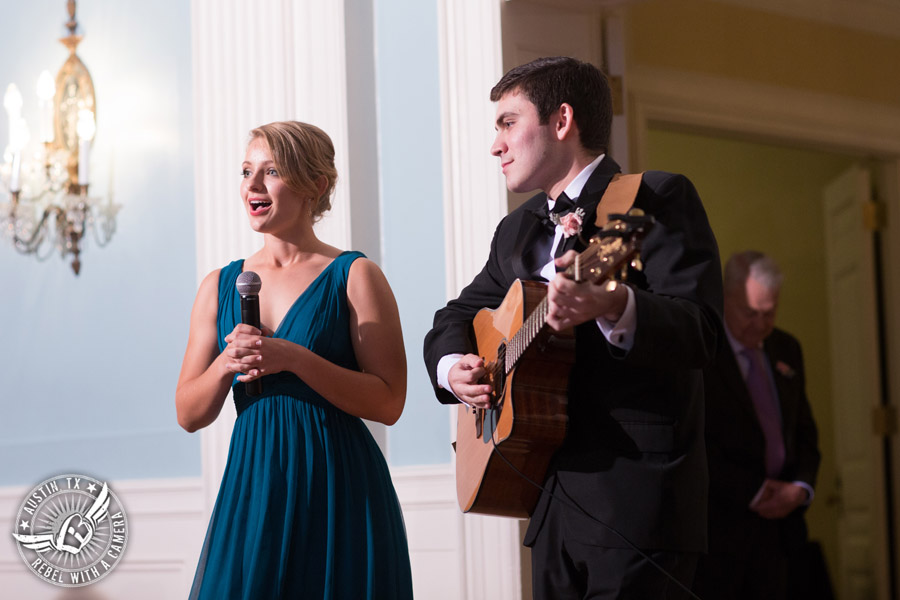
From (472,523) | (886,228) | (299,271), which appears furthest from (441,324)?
(886,228)

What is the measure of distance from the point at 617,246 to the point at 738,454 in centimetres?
269

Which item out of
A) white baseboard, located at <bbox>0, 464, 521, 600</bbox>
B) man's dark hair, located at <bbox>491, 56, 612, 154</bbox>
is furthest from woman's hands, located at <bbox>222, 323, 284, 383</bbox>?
white baseboard, located at <bbox>0, 464, 521, 600</bbox>

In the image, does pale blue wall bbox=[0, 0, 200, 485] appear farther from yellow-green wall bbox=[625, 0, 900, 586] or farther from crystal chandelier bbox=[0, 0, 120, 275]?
yellow-green wall bbox=[625, 0, 900, 586]

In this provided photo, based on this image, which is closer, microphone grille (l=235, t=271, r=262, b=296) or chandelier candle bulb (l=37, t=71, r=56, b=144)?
microphone grille (l=235, t=271, r=262, b=296)

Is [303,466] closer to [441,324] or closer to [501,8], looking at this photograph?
[441,324]

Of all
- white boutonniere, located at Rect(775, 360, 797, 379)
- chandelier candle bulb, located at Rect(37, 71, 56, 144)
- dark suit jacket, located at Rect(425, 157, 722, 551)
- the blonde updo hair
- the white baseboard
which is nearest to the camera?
dark suit jacket, located at Rect(425, 157, 722, 551)

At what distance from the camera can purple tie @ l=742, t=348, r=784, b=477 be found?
4.17m

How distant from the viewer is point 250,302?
7.67 ft

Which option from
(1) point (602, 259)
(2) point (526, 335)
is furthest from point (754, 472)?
(1) point (602, 259)

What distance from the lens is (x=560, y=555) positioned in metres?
1.99

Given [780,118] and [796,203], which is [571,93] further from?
[796,203]

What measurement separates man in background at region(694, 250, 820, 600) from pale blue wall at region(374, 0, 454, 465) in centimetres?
100

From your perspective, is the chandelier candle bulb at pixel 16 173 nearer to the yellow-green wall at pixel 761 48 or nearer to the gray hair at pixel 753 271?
the yellow-green wall at pixel 761 48

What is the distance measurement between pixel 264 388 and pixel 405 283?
1.61 metres
